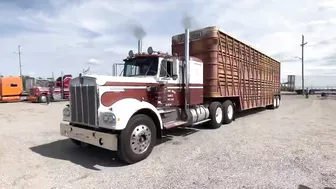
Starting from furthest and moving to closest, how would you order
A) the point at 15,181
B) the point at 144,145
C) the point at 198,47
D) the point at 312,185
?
the point at 198,47 < the point at 144,145 < the point at 15,181 < the point at 312,185

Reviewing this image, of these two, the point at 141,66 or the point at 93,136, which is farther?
the point at 141,66

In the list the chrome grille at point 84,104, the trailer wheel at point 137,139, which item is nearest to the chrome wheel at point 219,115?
the trailer wheel at point 137,139

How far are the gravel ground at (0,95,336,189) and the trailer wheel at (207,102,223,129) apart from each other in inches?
45.1

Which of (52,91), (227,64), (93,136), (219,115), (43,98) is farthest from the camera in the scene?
(52,91)

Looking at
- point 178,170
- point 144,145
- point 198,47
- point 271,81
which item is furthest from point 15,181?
point 271,81

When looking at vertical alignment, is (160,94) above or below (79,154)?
above

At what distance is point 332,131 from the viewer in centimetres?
820

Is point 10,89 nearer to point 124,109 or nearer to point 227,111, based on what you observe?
point 227,111

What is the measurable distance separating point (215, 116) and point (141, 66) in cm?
357

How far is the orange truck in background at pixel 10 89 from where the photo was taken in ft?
76.7

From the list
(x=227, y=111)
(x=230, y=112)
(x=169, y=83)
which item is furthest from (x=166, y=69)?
(x=230, y=112)

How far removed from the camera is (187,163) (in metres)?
5.07

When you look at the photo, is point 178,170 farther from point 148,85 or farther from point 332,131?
point 332,131

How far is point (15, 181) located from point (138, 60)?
4132mm
